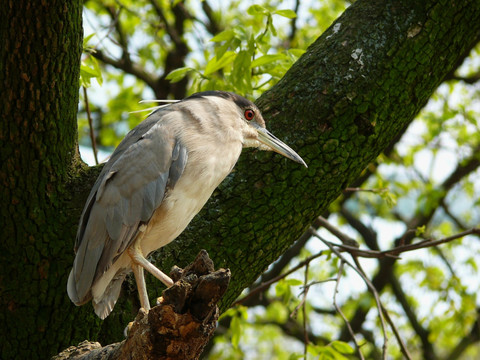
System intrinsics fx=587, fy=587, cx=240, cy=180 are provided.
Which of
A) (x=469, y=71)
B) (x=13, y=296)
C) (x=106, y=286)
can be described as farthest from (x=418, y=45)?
(x=469, y=71)

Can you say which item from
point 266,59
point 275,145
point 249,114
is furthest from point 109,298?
point 266,59

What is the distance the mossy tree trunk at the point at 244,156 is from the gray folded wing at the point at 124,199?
0.26 metres

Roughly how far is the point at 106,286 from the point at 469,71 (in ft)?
28.0

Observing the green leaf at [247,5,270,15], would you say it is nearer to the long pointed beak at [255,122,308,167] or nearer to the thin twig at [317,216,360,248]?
the long pointed beak at [255,122,308,167]

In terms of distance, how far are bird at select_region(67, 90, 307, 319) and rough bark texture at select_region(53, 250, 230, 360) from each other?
721 millimetres

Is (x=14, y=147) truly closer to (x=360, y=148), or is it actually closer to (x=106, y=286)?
(x=106, y=286)

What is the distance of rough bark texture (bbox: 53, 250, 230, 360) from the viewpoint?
227 centimetres

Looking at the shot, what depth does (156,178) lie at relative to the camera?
3.29 meters

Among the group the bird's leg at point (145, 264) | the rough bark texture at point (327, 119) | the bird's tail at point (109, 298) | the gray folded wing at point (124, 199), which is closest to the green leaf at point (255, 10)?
the rough bark texture at point (327, 119)

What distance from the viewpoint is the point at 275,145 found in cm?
349

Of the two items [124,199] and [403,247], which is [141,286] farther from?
[403,247]

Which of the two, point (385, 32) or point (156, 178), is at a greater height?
Result: point (385, 32)

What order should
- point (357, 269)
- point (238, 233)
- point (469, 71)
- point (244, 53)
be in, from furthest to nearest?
point (469, 71) < point (357, 269) < point (244, 53) < point (238, 233)

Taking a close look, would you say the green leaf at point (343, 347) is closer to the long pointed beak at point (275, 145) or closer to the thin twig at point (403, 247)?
the thin twig at point (403, 247)
